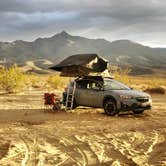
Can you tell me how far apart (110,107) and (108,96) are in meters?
0.51

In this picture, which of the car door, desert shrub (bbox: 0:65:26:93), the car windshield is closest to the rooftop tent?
the car door

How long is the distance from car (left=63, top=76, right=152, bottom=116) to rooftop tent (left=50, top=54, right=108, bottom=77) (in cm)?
49

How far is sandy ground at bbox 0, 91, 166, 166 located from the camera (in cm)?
975

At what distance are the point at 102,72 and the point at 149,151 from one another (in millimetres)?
10946

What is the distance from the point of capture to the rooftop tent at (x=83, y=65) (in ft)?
67.4

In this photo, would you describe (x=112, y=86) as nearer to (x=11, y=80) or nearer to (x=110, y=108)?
(x=110, y=108)

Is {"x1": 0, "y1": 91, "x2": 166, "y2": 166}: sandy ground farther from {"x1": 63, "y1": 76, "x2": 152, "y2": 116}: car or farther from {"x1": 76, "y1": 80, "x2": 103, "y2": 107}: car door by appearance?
{"x1": 76, "y1": 80, "x2": 103, "y2": 107}: car door

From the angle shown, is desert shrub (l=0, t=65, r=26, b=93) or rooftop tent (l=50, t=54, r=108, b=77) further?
desert shrub (l=0, t=65, r=26, b=93)

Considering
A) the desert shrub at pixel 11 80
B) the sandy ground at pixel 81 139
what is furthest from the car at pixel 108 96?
the desert shrub at pixel 11 80

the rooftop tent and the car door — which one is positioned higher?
the rooftop tent

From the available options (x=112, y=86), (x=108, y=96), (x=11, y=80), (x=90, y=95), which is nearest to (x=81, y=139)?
(x=108, y=96)

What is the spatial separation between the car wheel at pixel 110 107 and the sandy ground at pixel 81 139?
411 mm

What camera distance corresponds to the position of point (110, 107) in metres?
19.2

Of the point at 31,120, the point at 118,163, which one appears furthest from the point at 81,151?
the point at 31,120
